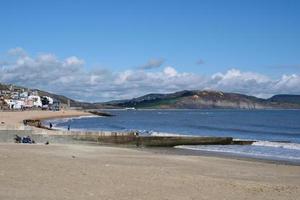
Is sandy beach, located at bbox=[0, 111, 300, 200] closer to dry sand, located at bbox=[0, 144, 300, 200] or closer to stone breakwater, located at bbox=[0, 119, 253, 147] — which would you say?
dry sand, located at bbox=[0, 144, 300, 200]

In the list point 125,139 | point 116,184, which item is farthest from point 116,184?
point 125,139

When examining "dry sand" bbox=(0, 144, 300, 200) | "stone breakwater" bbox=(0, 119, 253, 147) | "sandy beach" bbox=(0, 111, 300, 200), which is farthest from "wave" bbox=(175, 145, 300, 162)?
"dry sand" bbox=(0, 144, 300, 200)

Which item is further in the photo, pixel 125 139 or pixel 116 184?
pixel 125 139

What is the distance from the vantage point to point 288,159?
3628cm

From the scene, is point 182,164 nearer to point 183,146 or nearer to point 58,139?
point 183,146

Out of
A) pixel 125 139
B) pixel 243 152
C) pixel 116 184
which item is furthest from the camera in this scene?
pixel 125 139

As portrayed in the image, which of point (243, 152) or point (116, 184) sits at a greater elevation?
point (116, 184)

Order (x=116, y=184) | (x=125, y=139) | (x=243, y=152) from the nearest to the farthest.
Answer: (x=116, y=184) < (x=243, y=152) < (x=125, y=139)

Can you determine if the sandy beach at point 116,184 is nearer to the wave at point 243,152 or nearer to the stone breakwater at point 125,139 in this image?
the wave at point 243,152

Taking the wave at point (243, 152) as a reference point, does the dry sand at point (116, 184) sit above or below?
above

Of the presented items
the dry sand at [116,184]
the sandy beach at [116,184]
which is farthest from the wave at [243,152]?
the dry sand at [116,184]

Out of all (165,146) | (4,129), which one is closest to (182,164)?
(165,146)

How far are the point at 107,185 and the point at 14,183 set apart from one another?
3.00m

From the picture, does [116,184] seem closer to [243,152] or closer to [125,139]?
[243,152]
